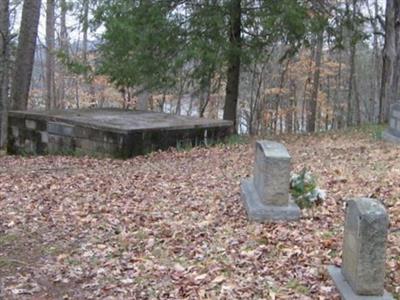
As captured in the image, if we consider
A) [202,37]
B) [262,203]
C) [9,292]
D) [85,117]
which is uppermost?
[202,37]

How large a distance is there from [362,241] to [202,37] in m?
9.46

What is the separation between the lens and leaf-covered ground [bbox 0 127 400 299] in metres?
4.12

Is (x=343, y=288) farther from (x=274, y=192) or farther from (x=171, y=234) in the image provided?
(x=171, y=234)

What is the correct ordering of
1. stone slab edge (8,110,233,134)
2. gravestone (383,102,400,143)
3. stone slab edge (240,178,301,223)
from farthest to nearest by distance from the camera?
gravestone (383,102,400,143)
stone slab edge (8,110,233,134)
stone slab edge (240,178,301,223)

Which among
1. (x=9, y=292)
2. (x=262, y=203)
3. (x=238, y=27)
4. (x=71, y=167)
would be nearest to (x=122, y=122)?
(x=71, y=167)

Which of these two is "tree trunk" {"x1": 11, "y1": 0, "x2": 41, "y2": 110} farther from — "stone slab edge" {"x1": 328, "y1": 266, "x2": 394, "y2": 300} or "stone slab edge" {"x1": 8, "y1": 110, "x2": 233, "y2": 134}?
"stone slab edge" {"x1": 328, "y1": 266, "x2": 394, "y2": 300}

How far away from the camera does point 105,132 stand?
33.8ft

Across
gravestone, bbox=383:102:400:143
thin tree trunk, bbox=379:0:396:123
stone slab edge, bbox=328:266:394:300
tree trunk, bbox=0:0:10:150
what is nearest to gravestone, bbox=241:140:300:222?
stone slab edge, bbox=328:266:394:300

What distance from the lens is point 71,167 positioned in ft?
30.4

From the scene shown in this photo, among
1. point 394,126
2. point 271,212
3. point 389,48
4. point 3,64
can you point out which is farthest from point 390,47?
point 271,212

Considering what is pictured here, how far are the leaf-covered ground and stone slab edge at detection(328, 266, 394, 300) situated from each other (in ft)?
0.26

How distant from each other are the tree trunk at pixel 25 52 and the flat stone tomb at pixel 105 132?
1.16 m

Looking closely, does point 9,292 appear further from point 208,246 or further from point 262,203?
point 262,203

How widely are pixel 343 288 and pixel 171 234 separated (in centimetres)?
197
